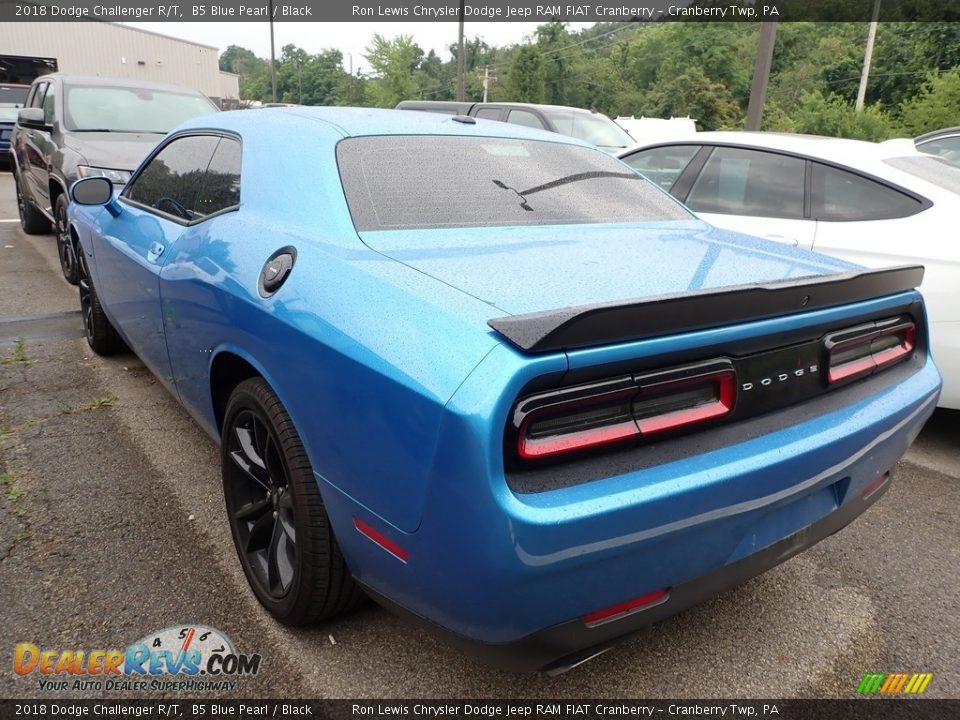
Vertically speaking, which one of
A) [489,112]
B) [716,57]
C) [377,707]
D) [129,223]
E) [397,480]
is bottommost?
[377,707]

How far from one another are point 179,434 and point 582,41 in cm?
8373

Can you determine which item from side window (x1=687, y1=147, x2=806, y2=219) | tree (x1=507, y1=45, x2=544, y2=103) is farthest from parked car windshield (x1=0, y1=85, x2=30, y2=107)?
tree (x1=507, y1=45, x2=544, y2=103)

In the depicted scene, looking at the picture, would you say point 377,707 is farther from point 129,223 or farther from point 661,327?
point 129,223

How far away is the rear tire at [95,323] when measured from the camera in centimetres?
426

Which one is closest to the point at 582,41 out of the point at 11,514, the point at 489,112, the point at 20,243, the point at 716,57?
the point at 716,57

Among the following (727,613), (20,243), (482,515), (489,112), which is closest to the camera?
(482,515)

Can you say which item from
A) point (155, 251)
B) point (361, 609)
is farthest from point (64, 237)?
point (361, 609)

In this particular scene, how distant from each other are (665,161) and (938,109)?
23.6 metres

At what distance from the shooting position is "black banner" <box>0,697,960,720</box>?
187cm

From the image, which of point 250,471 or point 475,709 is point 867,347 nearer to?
point 475,709

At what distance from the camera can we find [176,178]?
3.17 metres

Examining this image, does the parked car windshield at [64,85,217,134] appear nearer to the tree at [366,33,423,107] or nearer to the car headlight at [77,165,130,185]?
the car headlight at [77,165,130,185]

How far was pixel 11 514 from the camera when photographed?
2.70 meters

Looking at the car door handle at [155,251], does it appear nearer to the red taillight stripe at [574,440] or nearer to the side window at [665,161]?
the red taillight stripe at [574,440]
